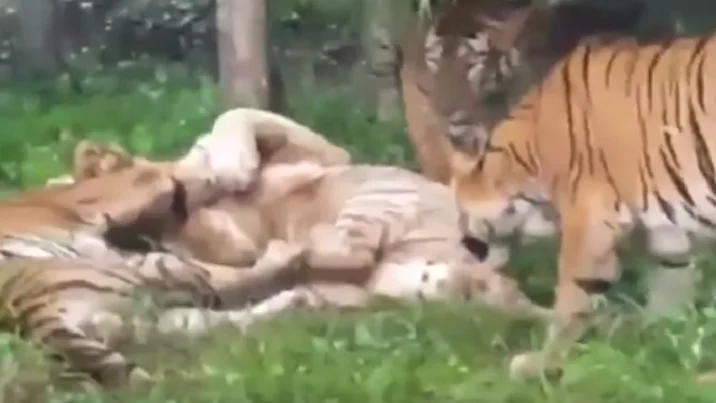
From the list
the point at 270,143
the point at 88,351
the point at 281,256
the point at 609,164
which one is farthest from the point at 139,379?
the point at 609,164

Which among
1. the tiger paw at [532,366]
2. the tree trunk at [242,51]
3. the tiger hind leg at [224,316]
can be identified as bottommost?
the tiger hind leg at [224,316]

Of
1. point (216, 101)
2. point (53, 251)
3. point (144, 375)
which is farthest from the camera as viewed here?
point (216, 101)

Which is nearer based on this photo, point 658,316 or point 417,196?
point 658,316

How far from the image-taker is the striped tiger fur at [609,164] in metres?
1.08

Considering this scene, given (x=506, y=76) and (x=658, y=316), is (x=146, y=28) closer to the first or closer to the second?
(x=506, y=76)

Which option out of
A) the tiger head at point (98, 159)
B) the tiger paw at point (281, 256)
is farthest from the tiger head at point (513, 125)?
the tiger head at point (98, 159)

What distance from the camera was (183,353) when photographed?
0.98 m

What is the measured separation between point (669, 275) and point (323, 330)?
27cm

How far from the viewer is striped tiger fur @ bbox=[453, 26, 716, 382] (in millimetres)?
1077

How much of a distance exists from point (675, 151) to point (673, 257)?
0.08 m

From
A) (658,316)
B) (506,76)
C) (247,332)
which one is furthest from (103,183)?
(658,316)

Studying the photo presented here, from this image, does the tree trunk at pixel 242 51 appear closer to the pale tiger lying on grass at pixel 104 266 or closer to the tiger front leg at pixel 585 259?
the pale tiger lying on grass at pixel 104 266

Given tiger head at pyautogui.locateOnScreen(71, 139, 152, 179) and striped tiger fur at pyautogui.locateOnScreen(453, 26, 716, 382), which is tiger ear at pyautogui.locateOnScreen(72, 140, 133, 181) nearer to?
tiger head at pyautogui.locateOnScreen(71, 139, 152, 179)

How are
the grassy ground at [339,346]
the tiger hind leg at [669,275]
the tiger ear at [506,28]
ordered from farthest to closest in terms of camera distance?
the tiger ear at [506,28], the tiger hind leg at [669,275], the grassy ground at [339,346]
